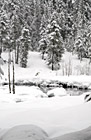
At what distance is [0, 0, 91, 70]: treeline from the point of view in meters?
38.5

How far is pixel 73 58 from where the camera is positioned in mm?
48375

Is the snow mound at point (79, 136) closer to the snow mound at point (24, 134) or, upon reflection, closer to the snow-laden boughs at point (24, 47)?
the snow mound at point (24, 134)

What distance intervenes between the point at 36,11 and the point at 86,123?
56331 millimetres

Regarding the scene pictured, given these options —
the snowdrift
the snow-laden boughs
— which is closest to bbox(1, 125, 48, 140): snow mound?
the snowdrift

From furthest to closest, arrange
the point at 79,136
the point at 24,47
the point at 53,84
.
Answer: the point at 24,47 < the point at 53,84 < the point at 79,136

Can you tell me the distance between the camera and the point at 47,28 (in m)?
39.1

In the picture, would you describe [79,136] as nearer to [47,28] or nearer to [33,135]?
[33,135]

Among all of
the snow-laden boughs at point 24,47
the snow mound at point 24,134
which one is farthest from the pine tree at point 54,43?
the snow mound at point 24,134

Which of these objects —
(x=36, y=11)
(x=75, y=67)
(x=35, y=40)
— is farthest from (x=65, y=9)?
(x=75, y=67)

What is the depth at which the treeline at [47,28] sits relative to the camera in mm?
38500

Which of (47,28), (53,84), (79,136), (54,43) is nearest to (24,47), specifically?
(47,28)

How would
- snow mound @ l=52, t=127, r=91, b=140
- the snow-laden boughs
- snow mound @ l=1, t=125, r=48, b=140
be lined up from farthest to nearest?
1. the snow-laden boughs
2. snow mound @ l=1, t=125, r=48, b=140
3. snow mound @ l=52, t=127, r=91, b=140

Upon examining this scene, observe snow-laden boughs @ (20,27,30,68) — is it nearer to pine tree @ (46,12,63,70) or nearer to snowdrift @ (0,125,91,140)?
pine tree @ (46,12,63,70)

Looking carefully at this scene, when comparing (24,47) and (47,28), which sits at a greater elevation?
(47,28)
